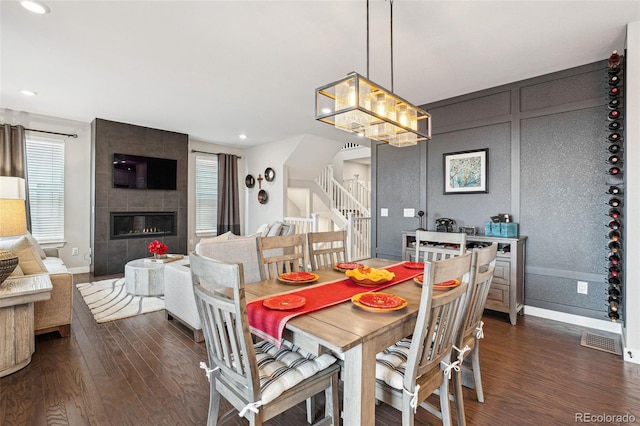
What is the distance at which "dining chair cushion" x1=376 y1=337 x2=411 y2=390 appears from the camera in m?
1.40

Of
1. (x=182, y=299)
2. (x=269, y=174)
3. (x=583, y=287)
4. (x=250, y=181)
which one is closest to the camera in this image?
(x=182, y=299)

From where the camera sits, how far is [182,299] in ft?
9.91

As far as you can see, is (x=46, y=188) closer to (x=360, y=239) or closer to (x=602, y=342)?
(x=360, y=239)

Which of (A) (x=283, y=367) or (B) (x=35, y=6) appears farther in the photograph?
(B) (x=35, y=6)

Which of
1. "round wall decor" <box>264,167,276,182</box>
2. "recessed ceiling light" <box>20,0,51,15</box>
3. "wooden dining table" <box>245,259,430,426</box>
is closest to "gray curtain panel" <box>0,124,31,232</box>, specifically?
"recessed ceiling light" <box>20,0,51,15</box>

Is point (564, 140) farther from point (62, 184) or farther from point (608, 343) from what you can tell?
point (62, 184)

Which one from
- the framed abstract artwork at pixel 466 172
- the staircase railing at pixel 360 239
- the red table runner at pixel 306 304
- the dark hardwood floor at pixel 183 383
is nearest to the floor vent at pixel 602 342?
the dark hardwood floor at pixel 183 383

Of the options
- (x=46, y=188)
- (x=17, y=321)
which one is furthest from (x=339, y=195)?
(x=17, y=321)

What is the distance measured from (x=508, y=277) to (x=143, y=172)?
6057 mm

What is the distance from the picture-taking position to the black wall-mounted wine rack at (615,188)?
9.23 feet

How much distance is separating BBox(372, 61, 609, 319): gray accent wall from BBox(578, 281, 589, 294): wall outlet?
40mm

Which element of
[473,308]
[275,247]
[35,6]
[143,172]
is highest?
[35,6]

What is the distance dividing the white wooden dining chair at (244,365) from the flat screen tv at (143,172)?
5191 mm

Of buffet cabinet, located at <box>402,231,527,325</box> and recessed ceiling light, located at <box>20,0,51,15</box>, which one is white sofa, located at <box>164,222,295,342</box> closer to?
recessed ceiling light, located at <box>20,0,51,15</box>
